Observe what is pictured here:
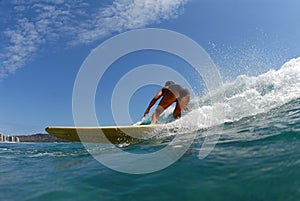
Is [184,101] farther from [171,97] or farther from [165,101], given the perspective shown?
[165,101]

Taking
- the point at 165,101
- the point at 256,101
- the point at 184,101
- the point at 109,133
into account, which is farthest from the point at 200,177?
the point at 184,101

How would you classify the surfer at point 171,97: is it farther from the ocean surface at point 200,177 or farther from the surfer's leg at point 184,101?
the ocean surface at point 200,177

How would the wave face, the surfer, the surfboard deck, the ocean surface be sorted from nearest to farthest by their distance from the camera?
the ocean surface
the surfboard deck
the wave face
the surfer

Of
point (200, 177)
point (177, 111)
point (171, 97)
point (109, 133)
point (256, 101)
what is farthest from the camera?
point (177, 111)

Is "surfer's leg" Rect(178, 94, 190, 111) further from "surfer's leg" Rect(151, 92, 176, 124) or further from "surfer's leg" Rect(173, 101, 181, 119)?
"surfer's leg" Rect(151, 92, 176, 124)

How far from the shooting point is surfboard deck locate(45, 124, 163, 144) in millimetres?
7867

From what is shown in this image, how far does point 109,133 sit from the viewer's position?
7.91 meters

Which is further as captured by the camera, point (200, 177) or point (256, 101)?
point (256, 101)

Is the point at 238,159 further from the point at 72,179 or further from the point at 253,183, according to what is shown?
the point at 72,179

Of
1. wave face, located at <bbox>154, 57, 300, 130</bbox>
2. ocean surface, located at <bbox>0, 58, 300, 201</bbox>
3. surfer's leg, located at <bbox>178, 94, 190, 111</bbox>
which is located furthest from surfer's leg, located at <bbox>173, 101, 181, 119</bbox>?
ocean surface, located at <bbox>0, 58, 300, 201</bbox>

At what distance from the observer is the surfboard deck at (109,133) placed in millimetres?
7867

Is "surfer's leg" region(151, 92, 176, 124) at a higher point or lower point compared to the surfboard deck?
higher

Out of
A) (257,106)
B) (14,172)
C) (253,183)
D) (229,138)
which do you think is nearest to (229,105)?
(257,106)

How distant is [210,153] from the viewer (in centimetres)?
418
